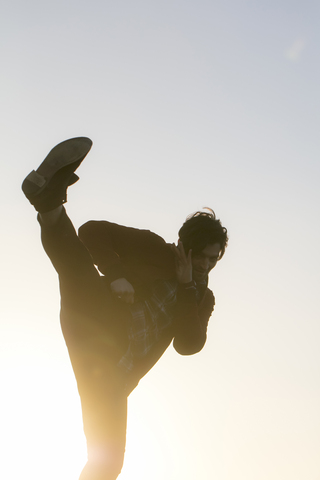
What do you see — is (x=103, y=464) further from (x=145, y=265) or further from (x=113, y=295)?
(x=145, y=265)

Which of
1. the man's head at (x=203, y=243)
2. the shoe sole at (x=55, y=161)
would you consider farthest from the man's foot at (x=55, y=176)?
the man's head at (x=203, y=243)

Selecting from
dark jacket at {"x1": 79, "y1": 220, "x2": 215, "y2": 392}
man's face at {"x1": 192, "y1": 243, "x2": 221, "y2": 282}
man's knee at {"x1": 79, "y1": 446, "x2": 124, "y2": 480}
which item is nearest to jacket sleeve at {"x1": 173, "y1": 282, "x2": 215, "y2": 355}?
dark jacket at {"x1": 79, "y1": 220, "x2": 215, "y2": 392}

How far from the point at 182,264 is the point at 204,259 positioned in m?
0.21

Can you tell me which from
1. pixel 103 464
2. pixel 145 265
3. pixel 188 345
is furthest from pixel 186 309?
pixel 103 464

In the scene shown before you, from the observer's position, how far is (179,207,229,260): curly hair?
3.62 m

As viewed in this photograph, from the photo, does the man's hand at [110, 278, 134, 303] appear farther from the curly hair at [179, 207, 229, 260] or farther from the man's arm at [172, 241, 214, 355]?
the curly hair at [179, 207, 229, 260]

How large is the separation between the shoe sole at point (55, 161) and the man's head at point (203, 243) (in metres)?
1.06

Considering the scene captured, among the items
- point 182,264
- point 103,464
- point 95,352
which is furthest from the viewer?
point 182,264

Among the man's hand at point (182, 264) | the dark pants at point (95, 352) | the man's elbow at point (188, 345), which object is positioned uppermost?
the man's hand at point (182, 264)

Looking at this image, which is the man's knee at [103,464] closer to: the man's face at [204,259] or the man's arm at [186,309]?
the man's arm at [186,309]

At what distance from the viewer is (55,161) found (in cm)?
282

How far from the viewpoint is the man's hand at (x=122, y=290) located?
2.98 m

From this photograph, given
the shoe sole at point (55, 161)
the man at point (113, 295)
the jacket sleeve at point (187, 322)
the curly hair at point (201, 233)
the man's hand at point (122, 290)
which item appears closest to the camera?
the shoe sole at point (55, 161)

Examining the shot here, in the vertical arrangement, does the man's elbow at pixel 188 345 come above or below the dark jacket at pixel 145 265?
below
